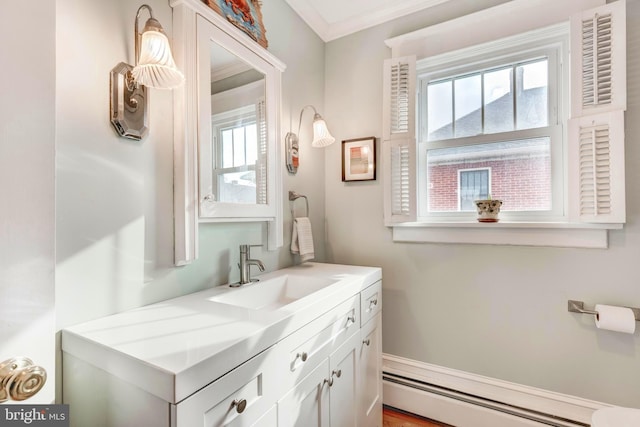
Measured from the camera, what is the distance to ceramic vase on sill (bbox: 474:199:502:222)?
5.41 feet

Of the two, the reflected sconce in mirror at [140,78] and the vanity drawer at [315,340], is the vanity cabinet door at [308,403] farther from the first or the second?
the reflected sconce in mirror at [140,78]

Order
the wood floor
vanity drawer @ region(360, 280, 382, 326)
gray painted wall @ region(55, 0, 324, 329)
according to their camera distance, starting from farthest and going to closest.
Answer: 1. the wood floor
2. vanity drawer @ region(360, 280, 382, 326)
3. gray painted wall @ region(55, 0, 324, 329)

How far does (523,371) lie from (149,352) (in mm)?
1797

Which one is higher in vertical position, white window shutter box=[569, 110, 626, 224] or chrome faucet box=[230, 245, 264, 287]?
white window shutter box=[569, 110, 626, 224]

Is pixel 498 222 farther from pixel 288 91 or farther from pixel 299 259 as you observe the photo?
pixel 288 91

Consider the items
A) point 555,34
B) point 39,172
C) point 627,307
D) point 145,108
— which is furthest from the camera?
point 555,34

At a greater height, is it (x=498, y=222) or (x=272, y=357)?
(x=498, y=222)

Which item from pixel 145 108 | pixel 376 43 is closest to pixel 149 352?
pixel 145 108

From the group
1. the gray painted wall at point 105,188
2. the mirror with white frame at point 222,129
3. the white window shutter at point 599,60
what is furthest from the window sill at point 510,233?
the gray painted wall at point 105,188

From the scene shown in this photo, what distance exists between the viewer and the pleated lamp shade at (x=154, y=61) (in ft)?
3.04

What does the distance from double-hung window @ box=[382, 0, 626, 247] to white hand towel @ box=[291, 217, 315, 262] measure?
0.51 meters

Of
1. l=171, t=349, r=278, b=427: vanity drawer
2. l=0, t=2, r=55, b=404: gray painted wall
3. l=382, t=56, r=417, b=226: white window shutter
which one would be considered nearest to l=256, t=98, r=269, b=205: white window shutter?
l=382, t=56, r=417, b=226: white window shutter

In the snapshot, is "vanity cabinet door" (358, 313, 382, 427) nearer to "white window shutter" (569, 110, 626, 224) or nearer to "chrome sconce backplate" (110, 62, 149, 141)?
"white window shutter" (569, 110, 626, 224)

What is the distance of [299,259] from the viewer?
75.2 inches
